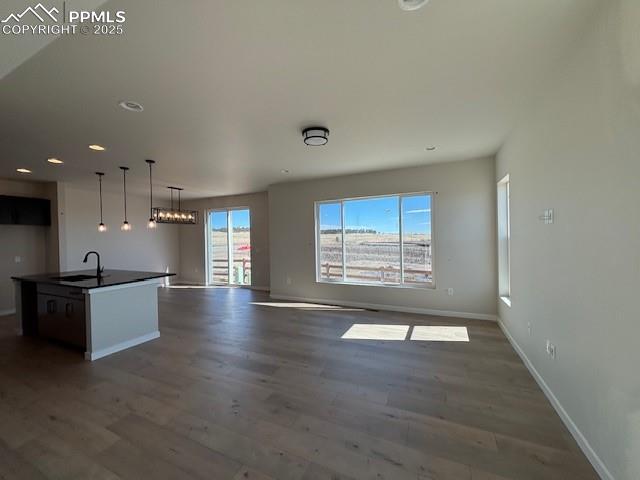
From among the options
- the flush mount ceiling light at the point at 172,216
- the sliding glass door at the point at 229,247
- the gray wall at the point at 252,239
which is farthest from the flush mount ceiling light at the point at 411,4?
the sliding glass door at the point at 229,247

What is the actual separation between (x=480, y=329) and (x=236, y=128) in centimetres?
432

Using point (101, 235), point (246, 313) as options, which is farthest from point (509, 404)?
point (101, 235)

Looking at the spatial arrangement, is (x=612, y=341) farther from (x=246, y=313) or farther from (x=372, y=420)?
(x=246, y=313)

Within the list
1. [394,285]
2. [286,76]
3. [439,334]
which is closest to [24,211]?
[286,76]

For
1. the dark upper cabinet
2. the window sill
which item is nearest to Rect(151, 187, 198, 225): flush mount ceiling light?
the dark upper cabinet

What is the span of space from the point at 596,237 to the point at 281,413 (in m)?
2.49

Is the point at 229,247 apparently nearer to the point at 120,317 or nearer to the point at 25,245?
the point at 25,245

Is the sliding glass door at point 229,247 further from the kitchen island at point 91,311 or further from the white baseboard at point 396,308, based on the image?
the kitchen island at point 91,311

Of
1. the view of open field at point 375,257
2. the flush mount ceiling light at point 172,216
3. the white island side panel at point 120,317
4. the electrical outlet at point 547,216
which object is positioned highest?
the flush mount ceiling light at point 172,216

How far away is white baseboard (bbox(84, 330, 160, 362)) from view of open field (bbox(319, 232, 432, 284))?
3.29 m

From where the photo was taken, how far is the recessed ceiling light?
2432mm

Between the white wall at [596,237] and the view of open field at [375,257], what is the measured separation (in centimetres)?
250

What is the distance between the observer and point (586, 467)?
1.68 metres

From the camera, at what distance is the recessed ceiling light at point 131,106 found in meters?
2.43
